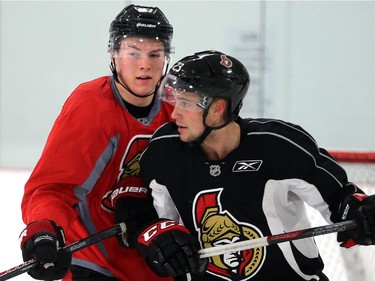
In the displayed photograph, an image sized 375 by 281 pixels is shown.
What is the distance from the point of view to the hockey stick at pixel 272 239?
2049mm

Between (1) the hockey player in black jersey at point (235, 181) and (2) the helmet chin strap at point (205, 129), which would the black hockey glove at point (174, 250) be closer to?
(1) the hockey player in black jersey at point (235, 181)

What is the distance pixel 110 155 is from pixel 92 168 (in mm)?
72

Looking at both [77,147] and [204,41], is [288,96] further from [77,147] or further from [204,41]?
[77,147]

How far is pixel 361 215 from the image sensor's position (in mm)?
2039

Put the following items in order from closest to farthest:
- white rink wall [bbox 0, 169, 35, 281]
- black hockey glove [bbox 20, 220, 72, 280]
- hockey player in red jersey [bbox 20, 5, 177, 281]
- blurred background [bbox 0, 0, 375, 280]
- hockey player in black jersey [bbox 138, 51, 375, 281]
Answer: black hockey glove [bbox 20, 220, 72, 280] → hockey player in black jersey [bbox 138, 51, 375, 281] → hockey player in red jersey [bbox 20, 5, 177, 281] → white rink wall [bbox 0, 169, 35, 281] → blurred background [bbox 0, 0, 375, 280]

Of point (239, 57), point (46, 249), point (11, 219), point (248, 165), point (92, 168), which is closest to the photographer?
point (46, 249)

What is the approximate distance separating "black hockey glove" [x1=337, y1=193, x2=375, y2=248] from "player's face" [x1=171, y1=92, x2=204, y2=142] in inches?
17.5

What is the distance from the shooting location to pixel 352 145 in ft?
17.4

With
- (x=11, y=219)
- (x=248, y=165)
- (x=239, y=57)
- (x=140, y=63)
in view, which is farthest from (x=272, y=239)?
(x=239, y=57)

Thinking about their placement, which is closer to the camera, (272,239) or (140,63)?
(272,239)

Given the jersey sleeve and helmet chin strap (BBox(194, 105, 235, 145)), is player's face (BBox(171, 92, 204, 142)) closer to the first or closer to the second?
helmet chin strap (BBox(194, 105, 235, 145))

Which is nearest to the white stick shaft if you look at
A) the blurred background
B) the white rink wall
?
the white rink wall

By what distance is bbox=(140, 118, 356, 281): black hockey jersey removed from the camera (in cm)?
212

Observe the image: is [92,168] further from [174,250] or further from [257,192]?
[257,192]
